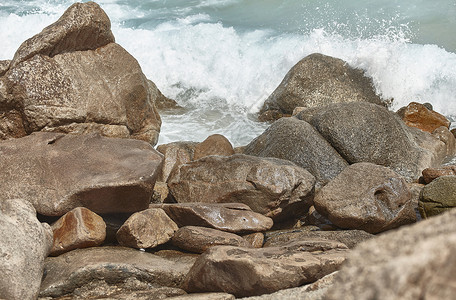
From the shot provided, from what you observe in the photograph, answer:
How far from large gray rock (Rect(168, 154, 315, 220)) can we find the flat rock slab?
165 centimetres

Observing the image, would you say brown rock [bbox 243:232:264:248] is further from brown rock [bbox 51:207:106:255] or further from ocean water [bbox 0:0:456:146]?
ocean water [bbox 0:0:456:146]

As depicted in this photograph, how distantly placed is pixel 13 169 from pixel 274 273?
8.75ft

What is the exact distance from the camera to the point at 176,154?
326 inches

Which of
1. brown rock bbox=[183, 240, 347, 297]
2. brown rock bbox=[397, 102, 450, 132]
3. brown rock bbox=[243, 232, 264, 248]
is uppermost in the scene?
brown rock bbox=[183, 240, 347, 297]

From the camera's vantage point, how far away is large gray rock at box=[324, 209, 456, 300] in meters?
1.29

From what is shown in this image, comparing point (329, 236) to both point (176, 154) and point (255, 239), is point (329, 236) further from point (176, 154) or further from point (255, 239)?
point (176, 154)

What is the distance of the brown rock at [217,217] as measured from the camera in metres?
5.44

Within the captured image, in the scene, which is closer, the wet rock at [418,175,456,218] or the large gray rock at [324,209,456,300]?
the large gray rock at [324,209,456,300]

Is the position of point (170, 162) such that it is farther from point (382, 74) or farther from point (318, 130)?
point (382, 74)

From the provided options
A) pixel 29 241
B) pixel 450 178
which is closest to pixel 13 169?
pixel 29 241

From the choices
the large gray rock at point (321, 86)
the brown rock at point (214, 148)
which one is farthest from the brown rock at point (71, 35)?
the large gray rock at point (321, 86)

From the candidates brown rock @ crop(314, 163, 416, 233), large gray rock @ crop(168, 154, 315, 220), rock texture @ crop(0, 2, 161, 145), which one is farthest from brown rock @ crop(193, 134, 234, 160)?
brown rock @ crop(314, 163, 416, 233)

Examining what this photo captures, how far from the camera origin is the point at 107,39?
709 cm

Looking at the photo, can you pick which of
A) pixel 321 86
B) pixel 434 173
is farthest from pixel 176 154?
pixel 321 86
